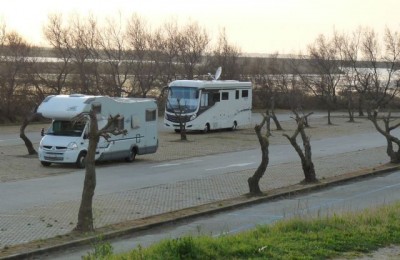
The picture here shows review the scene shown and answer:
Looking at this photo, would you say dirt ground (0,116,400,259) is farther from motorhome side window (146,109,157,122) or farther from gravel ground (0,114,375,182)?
motorhome side window (146,109,157,122)

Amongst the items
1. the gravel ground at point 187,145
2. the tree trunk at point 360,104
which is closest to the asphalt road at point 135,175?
the gravel ground at point 187,145

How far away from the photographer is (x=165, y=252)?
8.75 meters

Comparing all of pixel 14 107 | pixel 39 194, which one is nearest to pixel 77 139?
pixel 39 194

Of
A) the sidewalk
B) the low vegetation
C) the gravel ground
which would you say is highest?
the low vegetation

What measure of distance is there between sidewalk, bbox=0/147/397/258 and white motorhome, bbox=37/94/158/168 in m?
5.55

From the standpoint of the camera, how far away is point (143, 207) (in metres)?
17.1

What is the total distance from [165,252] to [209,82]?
3829 cm

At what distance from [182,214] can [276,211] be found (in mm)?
2355

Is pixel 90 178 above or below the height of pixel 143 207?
above

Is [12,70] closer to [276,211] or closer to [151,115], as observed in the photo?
[151,115]

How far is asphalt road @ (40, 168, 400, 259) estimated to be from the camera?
13102 mm

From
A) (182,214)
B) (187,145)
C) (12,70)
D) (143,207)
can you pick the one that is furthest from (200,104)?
(182,214)

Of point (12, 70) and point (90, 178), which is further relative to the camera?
point (12, 70)

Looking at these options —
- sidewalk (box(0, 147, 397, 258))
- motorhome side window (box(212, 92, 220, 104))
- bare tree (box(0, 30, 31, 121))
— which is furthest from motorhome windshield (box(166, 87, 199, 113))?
sidewalk (box(0, 147, 397, 258))
